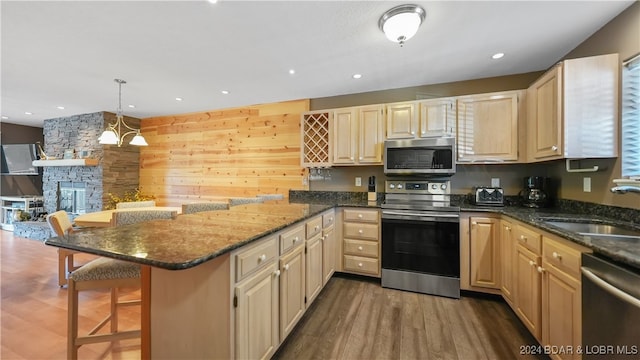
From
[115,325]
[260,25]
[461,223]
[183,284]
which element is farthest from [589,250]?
[115,325]

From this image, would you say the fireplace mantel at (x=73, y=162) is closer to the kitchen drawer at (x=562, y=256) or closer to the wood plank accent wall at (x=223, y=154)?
the wood plank accent wall at (x=223, y=154)

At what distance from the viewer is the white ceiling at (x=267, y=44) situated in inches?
68.6

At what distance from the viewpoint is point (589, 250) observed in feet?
4.09

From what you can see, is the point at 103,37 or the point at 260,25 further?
the point at 103,37

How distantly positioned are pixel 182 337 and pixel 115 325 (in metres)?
1.01

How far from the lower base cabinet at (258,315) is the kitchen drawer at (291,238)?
15 cm

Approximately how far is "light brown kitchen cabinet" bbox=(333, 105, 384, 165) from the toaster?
1138 mm

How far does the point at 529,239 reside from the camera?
1804 mm

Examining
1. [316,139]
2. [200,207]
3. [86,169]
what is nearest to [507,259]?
[316,139]

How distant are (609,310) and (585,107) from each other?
4.94ft

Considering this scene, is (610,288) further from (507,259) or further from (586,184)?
(586,184)

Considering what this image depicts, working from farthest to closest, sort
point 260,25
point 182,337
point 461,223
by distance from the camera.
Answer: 1. point 461,223
2. point 260,25
3. point 182,337

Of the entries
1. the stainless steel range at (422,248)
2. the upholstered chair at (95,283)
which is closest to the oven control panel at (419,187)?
the stainless steel range at (422,248)

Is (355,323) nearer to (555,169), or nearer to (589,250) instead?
(589,250)
